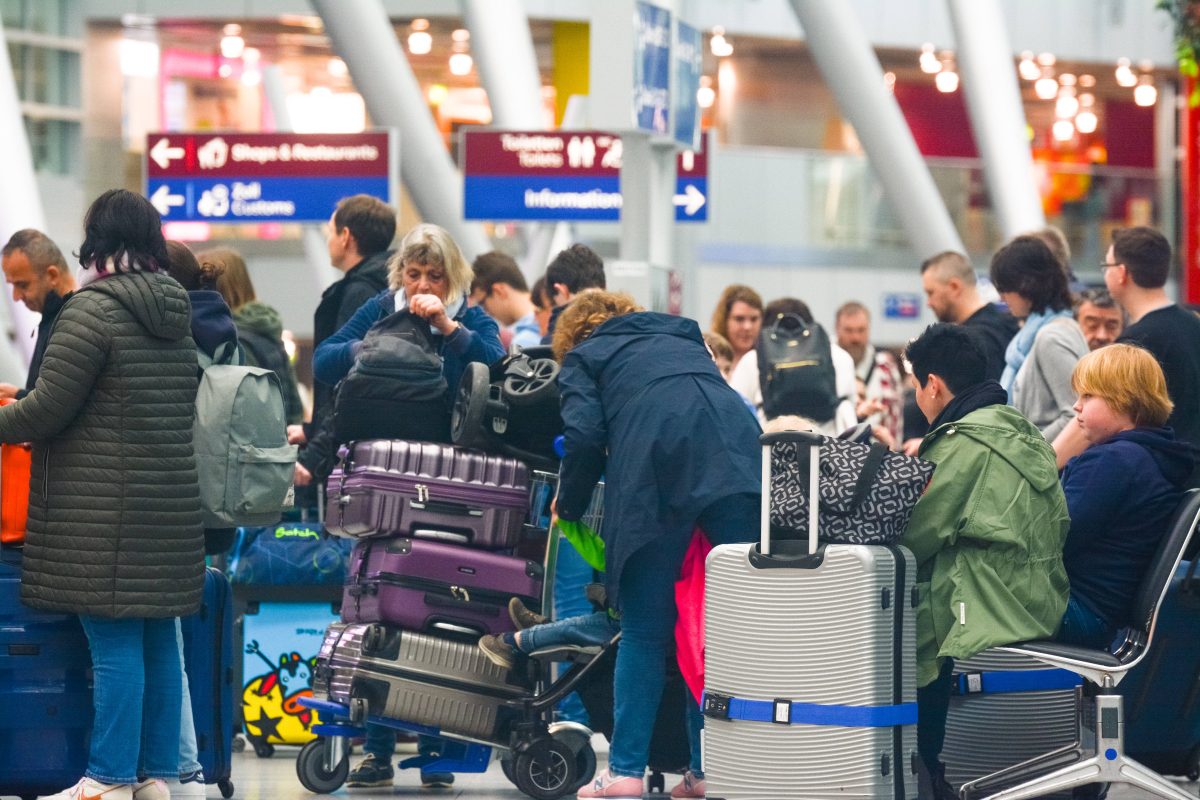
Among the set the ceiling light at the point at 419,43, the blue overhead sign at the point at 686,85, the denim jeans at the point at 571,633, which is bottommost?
the denim jeans at the point at 571,633

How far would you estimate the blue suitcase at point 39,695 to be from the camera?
6.56m

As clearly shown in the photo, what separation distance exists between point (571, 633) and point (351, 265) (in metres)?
1.97

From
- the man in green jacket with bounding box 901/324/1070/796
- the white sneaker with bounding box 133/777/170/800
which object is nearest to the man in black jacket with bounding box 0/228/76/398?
the white sneaker with bounding box 133/777/170/800

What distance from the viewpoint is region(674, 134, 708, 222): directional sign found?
1616 cm

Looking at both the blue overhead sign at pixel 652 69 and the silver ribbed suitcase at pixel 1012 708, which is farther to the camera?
the blue overhead sign at pixel 652 69

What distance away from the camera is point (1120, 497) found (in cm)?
666

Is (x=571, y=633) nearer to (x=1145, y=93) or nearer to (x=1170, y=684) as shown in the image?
(x=1170, y=684)

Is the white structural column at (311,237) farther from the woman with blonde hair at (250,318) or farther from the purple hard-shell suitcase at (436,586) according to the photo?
the purple hard-shell suitcase at (436,586)

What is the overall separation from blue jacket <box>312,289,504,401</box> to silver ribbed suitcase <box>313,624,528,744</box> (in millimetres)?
913

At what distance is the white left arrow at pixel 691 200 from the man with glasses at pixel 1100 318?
6497mm

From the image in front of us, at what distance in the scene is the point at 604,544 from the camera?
23.2 feet

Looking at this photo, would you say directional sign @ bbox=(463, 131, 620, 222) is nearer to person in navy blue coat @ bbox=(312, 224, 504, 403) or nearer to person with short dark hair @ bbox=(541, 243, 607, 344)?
person with short dark hair @ bbox=(541, 243, 607, 344)

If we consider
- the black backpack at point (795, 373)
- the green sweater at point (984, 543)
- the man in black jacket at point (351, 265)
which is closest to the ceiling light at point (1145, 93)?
the black backpack at point (795, 373)

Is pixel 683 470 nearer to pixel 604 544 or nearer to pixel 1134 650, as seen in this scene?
pixel 604 544
